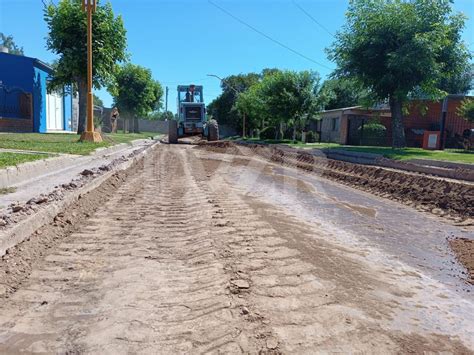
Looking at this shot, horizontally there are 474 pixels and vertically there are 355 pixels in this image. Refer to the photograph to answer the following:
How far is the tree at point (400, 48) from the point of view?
19859 mm

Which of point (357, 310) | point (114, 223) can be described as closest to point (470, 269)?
point (357, 310)

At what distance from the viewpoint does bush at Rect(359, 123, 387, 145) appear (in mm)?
31938

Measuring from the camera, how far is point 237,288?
11.9 feet

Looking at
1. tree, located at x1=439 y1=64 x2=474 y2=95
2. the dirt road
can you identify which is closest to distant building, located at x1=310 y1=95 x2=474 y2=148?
tree, located at x1=439 y1=64 x2=474 y2=95

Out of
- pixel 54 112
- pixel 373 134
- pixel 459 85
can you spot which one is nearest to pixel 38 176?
pixel 54 112

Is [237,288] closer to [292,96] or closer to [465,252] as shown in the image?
[465,252]

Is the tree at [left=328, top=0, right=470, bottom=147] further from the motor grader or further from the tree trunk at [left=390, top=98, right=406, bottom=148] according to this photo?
the motor grader

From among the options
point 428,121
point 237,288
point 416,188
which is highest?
point 428,121

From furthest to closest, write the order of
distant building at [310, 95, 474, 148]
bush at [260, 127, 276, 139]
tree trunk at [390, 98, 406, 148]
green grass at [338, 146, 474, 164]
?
bush at [260, 127, 276, 139], distant building at [310, 95, 474, 148], tree trunk at [390, 98, 406, 148], green grass at [338, 146, 474, 164]

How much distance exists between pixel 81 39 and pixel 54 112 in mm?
9364

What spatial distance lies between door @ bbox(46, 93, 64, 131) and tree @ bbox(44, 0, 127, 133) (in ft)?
19.3

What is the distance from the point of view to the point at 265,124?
50125mm

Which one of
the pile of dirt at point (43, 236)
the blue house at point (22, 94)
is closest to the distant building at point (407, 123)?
the blue house at point (22, 94)

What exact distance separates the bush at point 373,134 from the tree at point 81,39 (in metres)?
18.6
